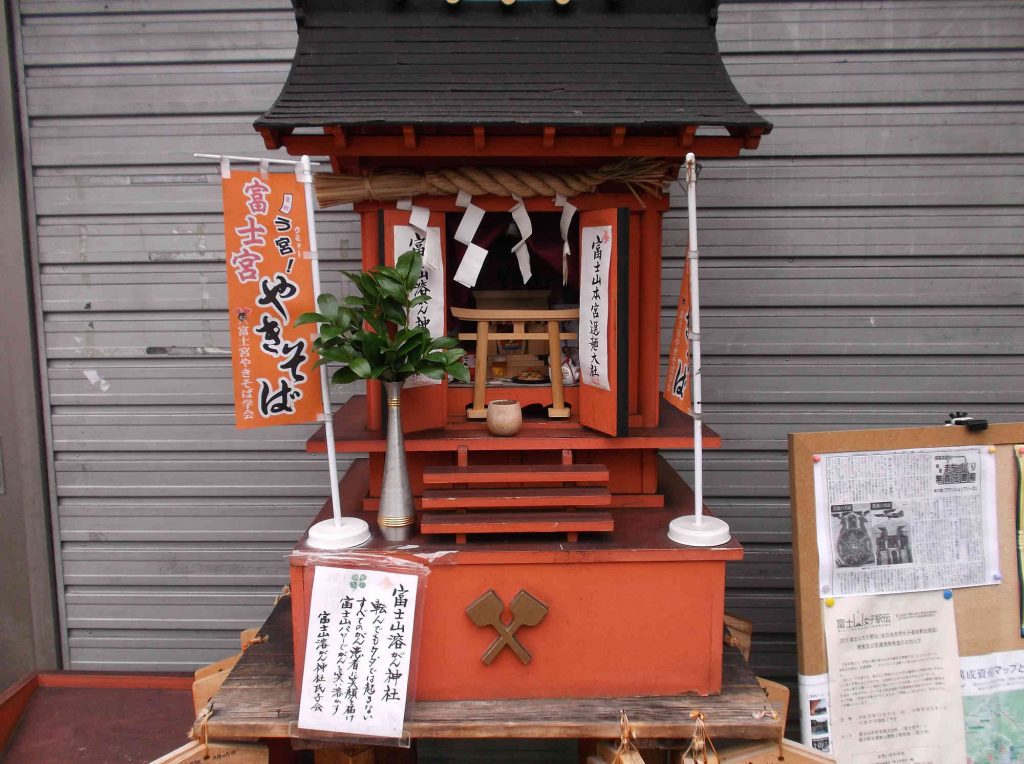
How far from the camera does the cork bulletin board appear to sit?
2631 millimetres

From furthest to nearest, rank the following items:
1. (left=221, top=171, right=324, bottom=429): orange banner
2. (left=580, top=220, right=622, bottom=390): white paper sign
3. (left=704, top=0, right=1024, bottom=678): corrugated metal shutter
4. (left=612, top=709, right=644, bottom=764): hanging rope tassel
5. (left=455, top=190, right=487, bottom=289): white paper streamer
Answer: (left=704, top=0, right=1024, bottom=678): corrugated metal shutter
(left=455, top=190, right=487, bottom=289): white paper streamer
(left=580, top=220, right=622, bottom=390): white paper sign
(left=221, top=171, right=324, bottom=429): orange banner
(left=612, top=709, right=644, bottom=764): hanging rope tassel

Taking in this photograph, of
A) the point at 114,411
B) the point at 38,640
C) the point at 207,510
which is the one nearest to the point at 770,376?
the point at 207,510

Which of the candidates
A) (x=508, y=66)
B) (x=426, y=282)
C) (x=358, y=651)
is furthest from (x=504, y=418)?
(x=508, y=66)

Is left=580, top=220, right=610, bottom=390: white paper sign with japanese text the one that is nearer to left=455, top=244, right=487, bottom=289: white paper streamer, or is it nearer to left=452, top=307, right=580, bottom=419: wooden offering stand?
left=452, top=307, right=580, bottom=419: wooden offering stand

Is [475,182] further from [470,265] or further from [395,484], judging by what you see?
[395,484]

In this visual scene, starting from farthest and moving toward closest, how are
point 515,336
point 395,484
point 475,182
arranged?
point 515,336 < point 475,182 < point 395,484

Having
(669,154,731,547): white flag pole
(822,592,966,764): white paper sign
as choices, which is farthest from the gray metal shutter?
(822,592,966,764): white paper sign

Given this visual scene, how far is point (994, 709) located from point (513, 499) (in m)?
2.29

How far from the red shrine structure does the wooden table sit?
59mm

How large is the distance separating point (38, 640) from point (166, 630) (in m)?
0.82

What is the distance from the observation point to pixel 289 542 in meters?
4.25

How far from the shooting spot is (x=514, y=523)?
230 cm

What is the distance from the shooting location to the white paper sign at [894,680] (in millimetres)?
2623

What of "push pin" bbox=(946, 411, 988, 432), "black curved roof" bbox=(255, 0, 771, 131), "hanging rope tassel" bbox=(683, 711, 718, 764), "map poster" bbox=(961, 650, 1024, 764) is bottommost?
"map poster" bbox=(961, 650, 1024, 764)
